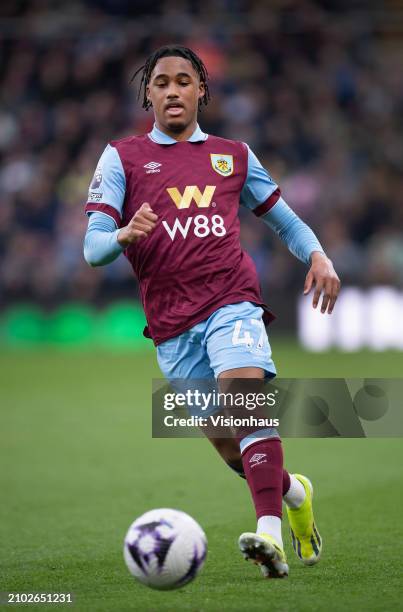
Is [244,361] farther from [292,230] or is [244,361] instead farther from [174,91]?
[174,91]

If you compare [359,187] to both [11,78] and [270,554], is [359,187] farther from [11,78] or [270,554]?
[270,554]

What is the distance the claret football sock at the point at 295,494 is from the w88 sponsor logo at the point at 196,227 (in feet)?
3.95

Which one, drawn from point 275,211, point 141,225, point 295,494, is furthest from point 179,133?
point 295,494

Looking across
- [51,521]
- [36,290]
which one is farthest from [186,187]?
[36,290]

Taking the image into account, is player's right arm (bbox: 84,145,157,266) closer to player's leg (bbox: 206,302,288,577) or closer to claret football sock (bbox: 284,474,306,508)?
player's leg (bbox: 206,302,288,577)

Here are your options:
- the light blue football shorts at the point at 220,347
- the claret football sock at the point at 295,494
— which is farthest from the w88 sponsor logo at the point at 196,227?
the claret football sock at the point at 295,494

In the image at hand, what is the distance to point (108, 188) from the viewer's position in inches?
209

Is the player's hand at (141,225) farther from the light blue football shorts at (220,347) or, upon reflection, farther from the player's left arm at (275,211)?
the player's left arm at (275,211)

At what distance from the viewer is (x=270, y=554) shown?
479 centimetres

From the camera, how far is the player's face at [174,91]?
5.45 m

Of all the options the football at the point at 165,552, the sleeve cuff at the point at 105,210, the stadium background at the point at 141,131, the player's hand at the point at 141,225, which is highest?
the stadium background at the point at 141,131

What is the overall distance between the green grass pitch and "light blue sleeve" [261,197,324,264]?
4.84 feet

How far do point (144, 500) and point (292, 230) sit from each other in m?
2.54

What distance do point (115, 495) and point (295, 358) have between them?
7.24m
